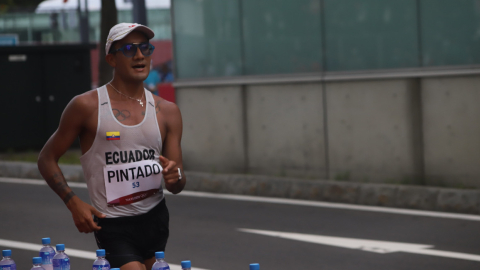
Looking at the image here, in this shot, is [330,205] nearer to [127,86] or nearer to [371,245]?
[371,245]

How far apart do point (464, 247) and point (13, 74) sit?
1365cm

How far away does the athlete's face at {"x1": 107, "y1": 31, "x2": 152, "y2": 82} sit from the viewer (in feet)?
14.3

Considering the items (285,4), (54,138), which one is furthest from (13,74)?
(54,138)

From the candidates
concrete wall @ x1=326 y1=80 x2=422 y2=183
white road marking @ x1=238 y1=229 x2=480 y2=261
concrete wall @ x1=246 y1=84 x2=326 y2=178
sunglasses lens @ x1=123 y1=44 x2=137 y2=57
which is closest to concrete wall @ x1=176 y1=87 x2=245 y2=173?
concrete wall @ x1=246 y1=84 x2=326 y2=178

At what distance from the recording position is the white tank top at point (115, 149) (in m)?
4.36

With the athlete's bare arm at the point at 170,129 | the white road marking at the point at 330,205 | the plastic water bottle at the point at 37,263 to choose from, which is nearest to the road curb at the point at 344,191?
the white road marking at the point at 330,205

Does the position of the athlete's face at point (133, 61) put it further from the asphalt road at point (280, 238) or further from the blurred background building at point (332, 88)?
the blurred background building at point (332, 88)

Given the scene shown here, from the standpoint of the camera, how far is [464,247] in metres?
8.07

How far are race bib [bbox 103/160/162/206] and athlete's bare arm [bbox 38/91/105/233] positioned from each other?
Result: 14 cm

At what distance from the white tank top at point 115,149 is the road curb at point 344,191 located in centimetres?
641

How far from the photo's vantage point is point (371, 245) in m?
8.28

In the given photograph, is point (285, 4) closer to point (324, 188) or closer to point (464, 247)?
point (324, 188)

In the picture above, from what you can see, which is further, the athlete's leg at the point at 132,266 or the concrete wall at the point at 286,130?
the concrete wall at the point at 286,130

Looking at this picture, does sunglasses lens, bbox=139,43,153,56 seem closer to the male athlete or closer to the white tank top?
the male athlete
